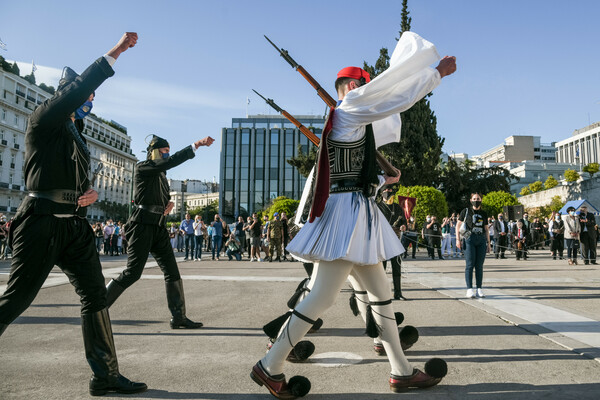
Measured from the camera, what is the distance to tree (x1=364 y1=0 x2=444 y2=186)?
1390 inches

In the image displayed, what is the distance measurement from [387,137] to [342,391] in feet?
5.91

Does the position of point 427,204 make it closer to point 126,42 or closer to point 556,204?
point 126,42

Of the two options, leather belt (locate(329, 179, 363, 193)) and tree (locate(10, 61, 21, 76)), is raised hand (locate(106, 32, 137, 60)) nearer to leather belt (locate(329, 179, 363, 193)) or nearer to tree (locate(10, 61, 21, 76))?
leather belt (locate(329, 179, 363, 193))

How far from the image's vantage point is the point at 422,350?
388 cm

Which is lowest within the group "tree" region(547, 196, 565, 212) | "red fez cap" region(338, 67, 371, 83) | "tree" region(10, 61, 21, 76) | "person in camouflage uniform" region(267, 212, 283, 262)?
"person in camouflage uniform" region(267, 212, 283, 262)

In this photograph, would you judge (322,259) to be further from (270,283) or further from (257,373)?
(270,283)

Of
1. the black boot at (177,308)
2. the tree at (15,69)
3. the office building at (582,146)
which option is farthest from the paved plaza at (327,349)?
the office building at (582,146)

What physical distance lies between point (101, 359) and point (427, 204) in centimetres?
2789

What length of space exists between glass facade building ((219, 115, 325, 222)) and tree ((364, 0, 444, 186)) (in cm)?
4080

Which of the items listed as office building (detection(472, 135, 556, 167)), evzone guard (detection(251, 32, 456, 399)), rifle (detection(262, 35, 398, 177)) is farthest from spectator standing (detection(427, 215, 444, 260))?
office building (detection(472, 135, 556, 167))

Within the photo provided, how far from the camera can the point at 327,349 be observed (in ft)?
12.9

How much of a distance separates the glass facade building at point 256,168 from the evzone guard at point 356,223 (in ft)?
243

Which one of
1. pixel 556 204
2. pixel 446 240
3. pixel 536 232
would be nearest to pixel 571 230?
pixel 446 240

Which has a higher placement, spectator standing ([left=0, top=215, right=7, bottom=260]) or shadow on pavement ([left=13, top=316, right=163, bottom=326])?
spectator standing ([left=0, top=215, right=7, bottom=260])
